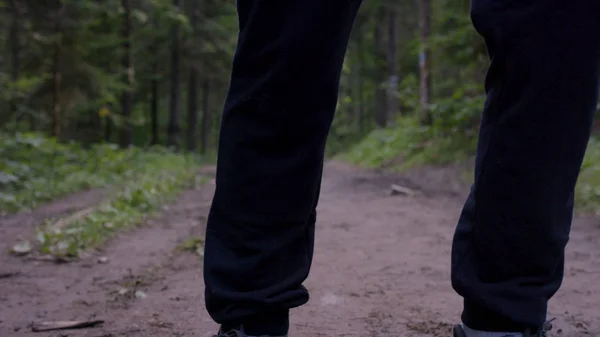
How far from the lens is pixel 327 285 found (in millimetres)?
2416

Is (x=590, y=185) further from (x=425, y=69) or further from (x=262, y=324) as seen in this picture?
(x=425, y=69)

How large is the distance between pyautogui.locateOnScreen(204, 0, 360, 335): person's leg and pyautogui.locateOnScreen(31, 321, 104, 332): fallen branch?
0.86 meters

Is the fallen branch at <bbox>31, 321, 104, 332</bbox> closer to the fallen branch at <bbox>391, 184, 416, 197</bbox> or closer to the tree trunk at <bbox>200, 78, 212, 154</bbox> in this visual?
the fallen branch at <bbox>391, 184, 416, 197</bbox>

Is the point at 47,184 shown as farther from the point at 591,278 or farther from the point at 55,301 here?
the point at 591,278

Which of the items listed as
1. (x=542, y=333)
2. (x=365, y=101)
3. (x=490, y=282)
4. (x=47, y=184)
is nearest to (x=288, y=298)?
(x=490, y=282)

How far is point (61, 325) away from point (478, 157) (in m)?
1.54

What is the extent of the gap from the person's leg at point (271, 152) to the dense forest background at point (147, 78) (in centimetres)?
404

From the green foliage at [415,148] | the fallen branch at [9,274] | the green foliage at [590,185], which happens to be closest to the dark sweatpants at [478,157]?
the fallen branch at [9,274]

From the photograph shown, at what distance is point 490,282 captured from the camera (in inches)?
50.0

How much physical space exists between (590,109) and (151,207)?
189 inches

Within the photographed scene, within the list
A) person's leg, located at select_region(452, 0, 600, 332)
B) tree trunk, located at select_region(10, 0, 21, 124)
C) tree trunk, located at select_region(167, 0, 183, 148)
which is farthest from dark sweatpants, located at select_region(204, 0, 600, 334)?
tree trunk, located at select_region(167, 0, 183, 148)

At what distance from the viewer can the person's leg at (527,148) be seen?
45.8 inches

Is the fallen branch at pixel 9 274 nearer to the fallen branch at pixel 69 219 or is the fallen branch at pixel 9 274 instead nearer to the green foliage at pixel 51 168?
the fallen branch at pixel 69 219

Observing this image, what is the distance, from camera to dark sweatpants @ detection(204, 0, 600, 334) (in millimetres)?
1177
